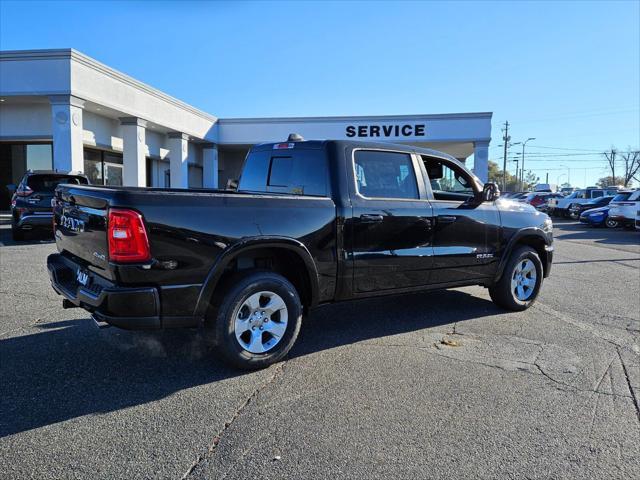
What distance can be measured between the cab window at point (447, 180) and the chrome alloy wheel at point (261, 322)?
2.32m

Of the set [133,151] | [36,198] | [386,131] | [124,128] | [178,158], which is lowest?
[36,198]

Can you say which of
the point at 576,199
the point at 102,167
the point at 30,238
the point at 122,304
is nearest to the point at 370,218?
the point at 122,304

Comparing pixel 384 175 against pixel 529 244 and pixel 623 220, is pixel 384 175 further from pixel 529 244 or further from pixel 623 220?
pixel 623 220

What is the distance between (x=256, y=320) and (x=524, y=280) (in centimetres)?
382

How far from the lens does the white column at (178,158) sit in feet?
89.9

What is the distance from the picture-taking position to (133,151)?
22656 millimetres

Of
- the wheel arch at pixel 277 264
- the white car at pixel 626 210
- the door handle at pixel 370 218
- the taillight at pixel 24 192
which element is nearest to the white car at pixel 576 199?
the white car at pixel 626 210

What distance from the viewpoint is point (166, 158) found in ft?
96.6

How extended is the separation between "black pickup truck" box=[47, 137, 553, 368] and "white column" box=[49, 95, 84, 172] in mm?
15192

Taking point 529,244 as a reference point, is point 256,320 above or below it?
below

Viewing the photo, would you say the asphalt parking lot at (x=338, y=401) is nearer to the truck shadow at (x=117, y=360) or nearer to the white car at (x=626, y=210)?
the truck shadow at (x=117, y=360)

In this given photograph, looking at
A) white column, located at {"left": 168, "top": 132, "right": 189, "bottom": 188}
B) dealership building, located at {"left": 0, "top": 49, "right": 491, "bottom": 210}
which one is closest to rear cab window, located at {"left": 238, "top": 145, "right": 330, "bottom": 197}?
dealership building, located at {"left": 0, "top": 49, "right": 491, "bottom": 210}

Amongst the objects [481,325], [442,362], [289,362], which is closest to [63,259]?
[289,362]

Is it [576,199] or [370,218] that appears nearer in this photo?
[370,218]
